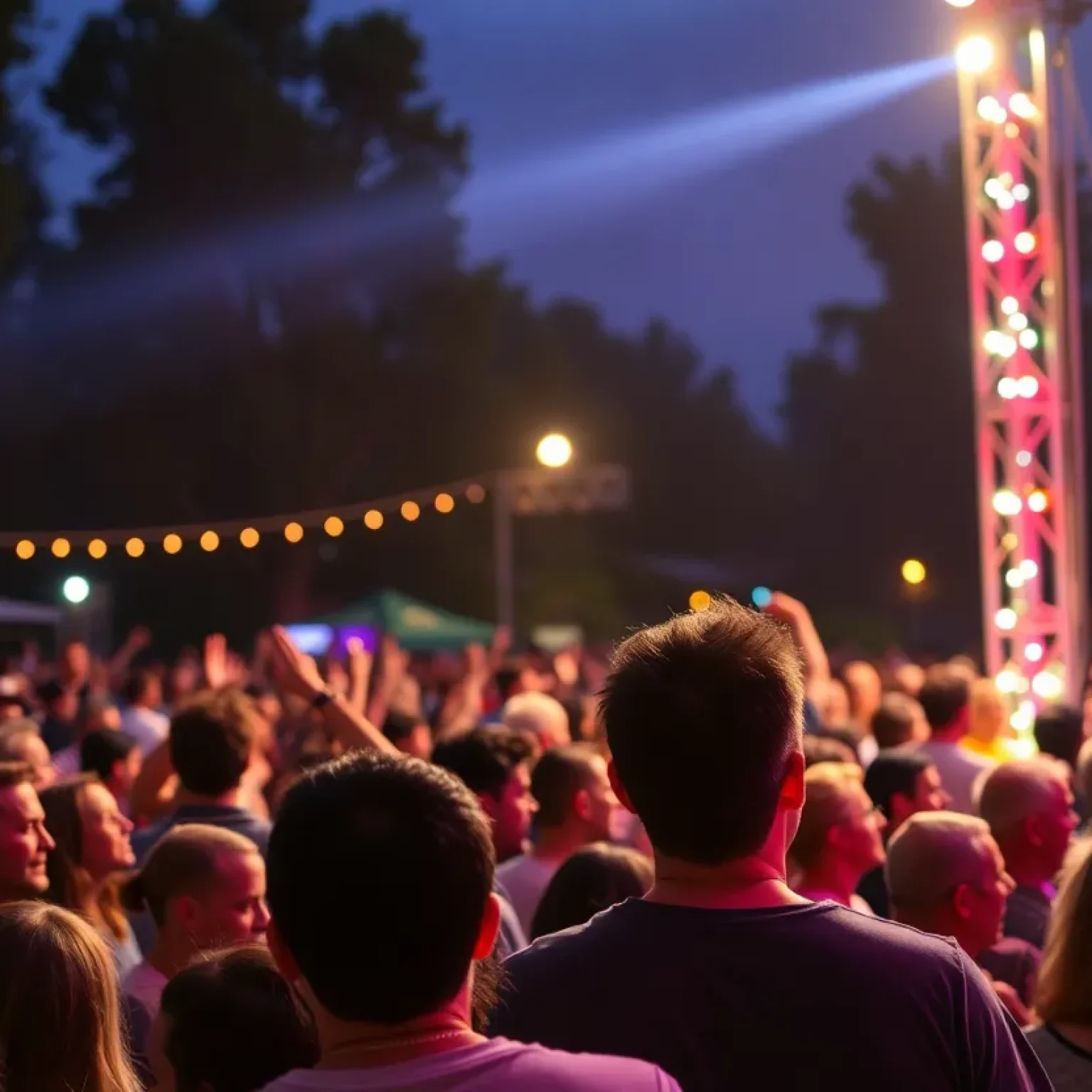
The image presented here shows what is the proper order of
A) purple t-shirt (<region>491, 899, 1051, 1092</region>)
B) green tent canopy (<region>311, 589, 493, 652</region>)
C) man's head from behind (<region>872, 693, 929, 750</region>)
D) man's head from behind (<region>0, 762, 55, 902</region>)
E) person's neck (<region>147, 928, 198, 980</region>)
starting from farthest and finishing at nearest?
1. green tent canopy (<region>311, 589, 493, 652</region>)
2. man's head from behind (<region>872, 693, 929, 750</region>)
3. man's head from behind (<region>0, 762, 55, 902</region>)
4. person's neck (<region>147, 928, 198, 980</region>)
5. purple t-shirt (<region>491, 899, 1051, 1092</region>)

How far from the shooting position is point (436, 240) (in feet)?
124

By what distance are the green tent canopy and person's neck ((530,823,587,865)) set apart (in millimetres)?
19067

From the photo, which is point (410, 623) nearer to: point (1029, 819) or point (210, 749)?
point (210, 749)

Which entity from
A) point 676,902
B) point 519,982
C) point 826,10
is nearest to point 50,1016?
point 519,982

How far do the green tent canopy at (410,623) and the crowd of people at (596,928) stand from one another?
19528 millimetres

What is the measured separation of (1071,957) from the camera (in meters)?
3.20

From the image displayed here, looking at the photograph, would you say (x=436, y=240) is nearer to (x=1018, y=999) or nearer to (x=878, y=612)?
(x=878, y=612)

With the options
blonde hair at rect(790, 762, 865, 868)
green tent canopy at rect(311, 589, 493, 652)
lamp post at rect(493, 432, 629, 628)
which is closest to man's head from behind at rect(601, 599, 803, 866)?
blonde hair at rect(790, 762, 865, 868)

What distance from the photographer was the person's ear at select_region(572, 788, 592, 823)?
17.4 feet

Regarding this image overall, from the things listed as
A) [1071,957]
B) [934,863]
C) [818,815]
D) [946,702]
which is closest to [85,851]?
[818,815]

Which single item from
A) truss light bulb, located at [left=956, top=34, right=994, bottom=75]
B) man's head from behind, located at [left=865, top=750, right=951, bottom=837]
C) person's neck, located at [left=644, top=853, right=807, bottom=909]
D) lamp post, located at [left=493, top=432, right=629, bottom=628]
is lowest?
man's head from behind, located at [left=865, top=750, right=951, bottom=837]

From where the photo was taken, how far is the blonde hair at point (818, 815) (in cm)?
461

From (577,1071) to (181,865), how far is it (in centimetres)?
240

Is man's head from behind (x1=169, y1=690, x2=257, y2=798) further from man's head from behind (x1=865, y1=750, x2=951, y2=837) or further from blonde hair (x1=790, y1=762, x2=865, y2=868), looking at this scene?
man's head from behind (x1=865, y1=750, x2=951, y2=837)
